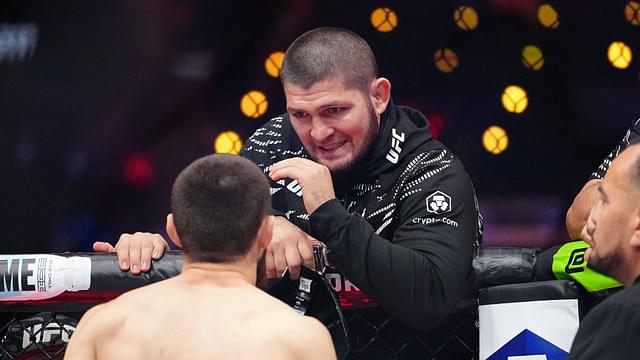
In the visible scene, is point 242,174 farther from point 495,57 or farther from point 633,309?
point 495,57

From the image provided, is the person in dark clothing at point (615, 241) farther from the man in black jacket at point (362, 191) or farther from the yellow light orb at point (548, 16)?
the yellow light orb at point (548, 16)

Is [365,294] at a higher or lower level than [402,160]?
lower

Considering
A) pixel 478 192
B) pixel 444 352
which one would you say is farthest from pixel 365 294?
pixel 478 192

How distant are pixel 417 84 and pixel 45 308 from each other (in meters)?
2.60

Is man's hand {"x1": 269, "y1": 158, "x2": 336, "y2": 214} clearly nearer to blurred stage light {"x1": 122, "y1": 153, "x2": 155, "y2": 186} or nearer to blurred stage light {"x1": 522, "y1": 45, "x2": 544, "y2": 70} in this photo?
blurred stage light {"x1": 122, "y1": 153, "x2": 155, "y2": 186}

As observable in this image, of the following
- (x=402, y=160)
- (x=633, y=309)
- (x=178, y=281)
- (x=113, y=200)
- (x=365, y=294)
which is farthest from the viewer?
(x=113, y=200)

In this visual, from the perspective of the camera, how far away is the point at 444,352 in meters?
3.05

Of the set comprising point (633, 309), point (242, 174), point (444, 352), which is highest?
point (242, 174)

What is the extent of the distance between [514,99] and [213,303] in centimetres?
303

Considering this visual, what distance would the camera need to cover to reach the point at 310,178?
294 cm

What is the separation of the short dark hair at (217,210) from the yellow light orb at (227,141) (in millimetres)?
2650

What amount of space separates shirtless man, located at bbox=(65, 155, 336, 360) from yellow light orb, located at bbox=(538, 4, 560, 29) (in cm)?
294

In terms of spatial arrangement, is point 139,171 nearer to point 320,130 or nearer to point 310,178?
point 320,130

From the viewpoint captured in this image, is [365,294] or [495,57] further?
[495,57]
